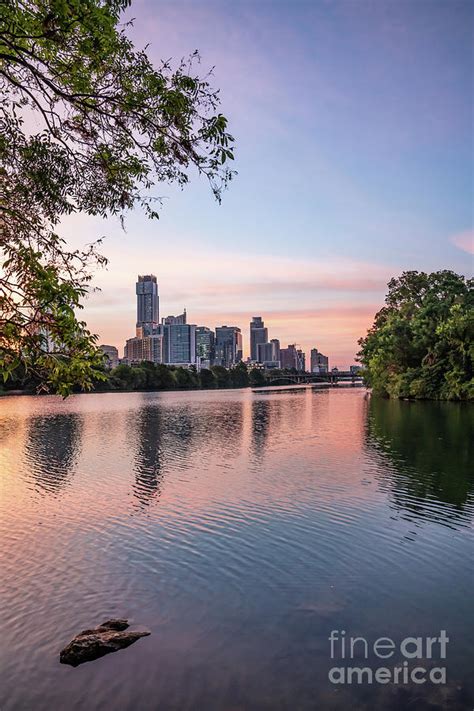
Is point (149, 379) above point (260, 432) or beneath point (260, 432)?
above

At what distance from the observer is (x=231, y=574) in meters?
13.3

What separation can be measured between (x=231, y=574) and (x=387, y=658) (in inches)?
189

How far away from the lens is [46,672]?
9047 mm

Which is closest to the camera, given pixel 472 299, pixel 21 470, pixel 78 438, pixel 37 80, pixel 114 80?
pixel 37 80

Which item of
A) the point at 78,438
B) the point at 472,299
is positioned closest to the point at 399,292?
the point at 472,299

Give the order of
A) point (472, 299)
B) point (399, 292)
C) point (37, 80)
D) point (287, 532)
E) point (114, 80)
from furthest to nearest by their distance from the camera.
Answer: point (399, 292), point (472, 299), point (287, 532), point (114, 80), point (37, 80)

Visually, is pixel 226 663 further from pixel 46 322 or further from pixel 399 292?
pixel 399 292

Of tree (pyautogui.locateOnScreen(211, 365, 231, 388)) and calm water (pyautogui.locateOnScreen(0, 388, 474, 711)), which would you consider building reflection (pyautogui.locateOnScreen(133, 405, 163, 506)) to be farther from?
tree (pyautogui.locateOnScreen(211, 365, 231, 388))

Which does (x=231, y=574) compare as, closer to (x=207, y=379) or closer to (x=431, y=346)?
(x=431, y=346)

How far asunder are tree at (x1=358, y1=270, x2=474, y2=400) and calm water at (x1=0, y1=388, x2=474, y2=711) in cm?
4683

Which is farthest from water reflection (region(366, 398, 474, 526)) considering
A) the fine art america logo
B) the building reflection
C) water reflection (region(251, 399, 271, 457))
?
the building reflection

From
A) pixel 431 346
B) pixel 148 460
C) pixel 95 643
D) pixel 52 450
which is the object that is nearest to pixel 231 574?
pixel 95 643

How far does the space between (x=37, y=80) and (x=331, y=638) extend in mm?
11114

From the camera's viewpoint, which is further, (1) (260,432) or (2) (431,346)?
(2) (431,346)
